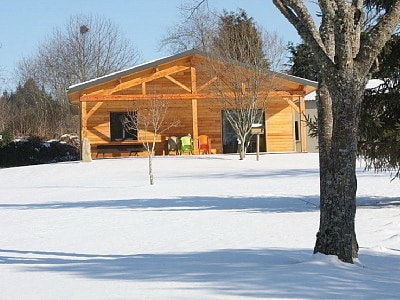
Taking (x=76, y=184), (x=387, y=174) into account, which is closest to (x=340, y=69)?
(x=387, y=174)

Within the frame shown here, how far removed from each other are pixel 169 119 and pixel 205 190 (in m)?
15.8

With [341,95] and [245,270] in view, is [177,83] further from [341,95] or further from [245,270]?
[245,270]

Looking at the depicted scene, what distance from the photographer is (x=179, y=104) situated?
114 ft

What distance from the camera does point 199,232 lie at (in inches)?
448

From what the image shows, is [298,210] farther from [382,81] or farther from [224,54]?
[224,54]

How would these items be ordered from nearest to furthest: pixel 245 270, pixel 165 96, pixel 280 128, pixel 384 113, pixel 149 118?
pixel 245 270
pixel 384 113
pixel 149 118
pixel 165 96
pixel 280 128

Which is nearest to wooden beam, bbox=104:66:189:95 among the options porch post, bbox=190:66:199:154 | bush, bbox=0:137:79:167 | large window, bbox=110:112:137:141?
porch post, bbox=190:66:199:154

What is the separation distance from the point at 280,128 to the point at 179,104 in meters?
5.57

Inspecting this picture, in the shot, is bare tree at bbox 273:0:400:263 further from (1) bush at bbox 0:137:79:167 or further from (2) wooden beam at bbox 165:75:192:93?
(1) bush at bbox 0:137:79:167

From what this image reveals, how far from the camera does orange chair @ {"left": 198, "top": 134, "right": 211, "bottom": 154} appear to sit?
3434cm

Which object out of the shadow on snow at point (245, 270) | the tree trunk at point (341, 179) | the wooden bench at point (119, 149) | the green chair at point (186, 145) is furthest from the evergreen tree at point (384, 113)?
the wooden bench at point (119, 149)

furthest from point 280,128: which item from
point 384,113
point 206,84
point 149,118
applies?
point 384,113

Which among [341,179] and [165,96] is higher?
[165,96]

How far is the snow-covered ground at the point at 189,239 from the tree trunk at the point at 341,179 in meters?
0.22
